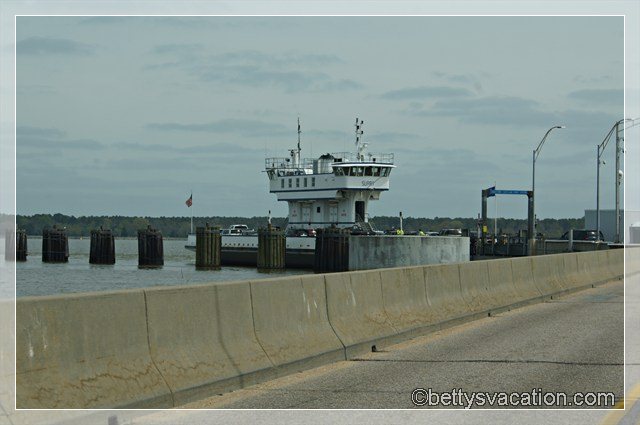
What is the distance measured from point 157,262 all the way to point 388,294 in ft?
240

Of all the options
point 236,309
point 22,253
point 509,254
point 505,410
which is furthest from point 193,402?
point 22,253

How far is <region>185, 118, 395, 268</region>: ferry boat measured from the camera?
275 ft

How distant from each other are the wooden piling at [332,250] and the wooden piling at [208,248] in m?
10.5

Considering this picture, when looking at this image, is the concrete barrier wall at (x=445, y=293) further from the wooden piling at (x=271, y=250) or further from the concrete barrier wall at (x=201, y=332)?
the wooden piling at (x=271, y=250)

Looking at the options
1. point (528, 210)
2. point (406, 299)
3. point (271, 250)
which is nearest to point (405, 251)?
point (528, 210)

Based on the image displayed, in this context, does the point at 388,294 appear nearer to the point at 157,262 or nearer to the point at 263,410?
the point at 263,410

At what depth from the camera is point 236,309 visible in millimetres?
10492

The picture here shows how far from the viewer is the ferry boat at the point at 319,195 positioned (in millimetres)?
83688

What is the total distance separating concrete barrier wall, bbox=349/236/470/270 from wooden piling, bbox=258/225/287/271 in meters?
19.2

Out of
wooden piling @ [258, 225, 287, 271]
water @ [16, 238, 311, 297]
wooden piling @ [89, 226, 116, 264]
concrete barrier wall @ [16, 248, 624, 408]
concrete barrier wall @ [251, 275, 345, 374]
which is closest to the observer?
concrete barrier wall @ [16, 248, 624, 408]

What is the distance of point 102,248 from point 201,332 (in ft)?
267

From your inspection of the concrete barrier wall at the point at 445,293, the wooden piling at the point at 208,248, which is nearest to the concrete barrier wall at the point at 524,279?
the concrete barrier wall at the point at 445,293

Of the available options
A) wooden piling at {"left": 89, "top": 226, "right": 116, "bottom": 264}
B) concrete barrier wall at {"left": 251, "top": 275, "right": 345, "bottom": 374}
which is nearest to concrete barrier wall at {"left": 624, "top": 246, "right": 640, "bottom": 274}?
concrete barrier wall at {"left": 251, "top": 275, "right": 345, "bottom": 374}

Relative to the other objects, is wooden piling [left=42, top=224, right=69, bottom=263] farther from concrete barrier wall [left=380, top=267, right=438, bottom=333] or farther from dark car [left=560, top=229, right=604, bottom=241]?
concrete barrier wall [left=380, top=267, right=438, bottom=333]
